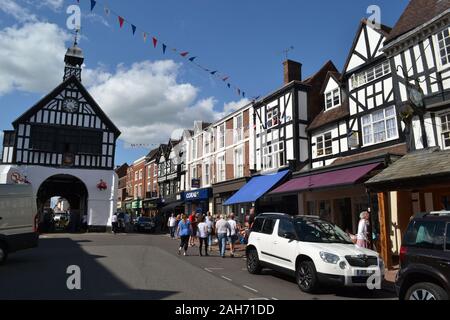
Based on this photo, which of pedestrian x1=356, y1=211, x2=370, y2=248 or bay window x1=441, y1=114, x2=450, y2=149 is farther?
bay window x1=441, y1=114, x2=450, y2=149

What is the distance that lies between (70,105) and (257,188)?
61.6ft

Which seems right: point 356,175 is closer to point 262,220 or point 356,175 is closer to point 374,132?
point 374,132

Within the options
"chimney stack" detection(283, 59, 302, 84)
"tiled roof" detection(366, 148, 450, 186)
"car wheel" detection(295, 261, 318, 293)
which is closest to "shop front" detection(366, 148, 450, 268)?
"tiled roof" detection(366, 148, 450, 186)

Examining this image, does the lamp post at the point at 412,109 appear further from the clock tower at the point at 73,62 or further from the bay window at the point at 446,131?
the clock tower at the point at 73,62

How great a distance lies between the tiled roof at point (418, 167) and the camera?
10.7m

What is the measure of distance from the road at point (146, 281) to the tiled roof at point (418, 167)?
381 centimetres

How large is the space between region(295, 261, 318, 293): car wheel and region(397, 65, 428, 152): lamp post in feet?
26.5

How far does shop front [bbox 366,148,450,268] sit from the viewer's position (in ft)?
35.6

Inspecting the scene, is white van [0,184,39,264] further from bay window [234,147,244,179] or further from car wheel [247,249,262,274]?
bay window [234,147,244,179]

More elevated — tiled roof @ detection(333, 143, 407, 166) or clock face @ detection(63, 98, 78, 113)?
clock face @ detection(63, 98, 78, 113)

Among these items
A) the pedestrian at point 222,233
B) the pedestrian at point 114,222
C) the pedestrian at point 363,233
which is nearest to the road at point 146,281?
the pedestrian at point 222,233

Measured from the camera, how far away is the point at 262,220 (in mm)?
11398
